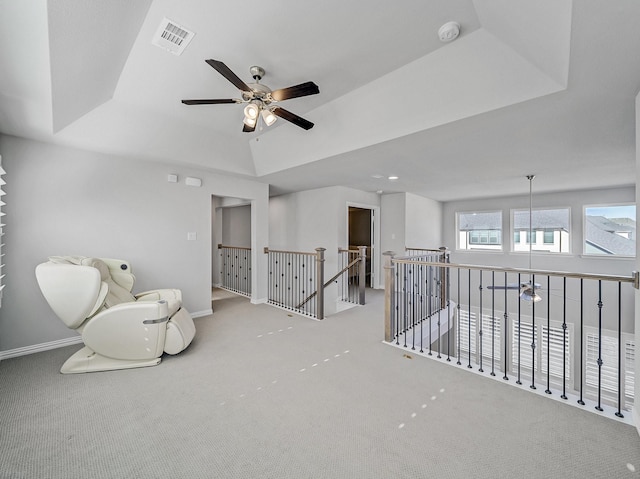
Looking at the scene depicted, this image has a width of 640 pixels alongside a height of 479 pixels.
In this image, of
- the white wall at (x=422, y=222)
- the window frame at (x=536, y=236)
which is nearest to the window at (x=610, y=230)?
the window frame at (x=536, y=236)

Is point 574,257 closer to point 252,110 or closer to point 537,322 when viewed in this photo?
point 537,322

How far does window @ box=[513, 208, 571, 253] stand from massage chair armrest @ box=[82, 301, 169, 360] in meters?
7.88

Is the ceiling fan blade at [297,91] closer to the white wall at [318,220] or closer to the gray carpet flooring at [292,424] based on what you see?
the gray carpet flooring at [292,424]

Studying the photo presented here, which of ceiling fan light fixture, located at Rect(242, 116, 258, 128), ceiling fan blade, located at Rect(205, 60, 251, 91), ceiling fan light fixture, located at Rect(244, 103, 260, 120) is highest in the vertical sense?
ceiling fan blade, located at Rect(205, 60, 251, 91)

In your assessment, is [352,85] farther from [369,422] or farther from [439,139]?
[369,422]

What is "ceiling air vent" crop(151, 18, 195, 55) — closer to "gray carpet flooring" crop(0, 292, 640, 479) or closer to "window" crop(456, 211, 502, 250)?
"gray carpet flooring" crop(0, 292, 640, 479)

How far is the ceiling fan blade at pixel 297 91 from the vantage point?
2.00m

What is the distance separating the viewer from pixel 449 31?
1.90 m

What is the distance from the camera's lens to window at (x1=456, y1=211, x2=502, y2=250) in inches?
294

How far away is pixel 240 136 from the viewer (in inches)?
156

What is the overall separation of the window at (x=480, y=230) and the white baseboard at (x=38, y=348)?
8.85m

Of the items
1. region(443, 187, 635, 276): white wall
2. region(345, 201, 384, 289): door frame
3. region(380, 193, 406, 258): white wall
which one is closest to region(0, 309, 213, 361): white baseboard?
region(345, 201, 384, 289): door frame

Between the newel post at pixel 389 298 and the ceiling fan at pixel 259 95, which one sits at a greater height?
the ceiling fan at pixel 259 95

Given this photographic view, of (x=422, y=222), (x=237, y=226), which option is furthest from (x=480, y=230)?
(x=237, y=226)
